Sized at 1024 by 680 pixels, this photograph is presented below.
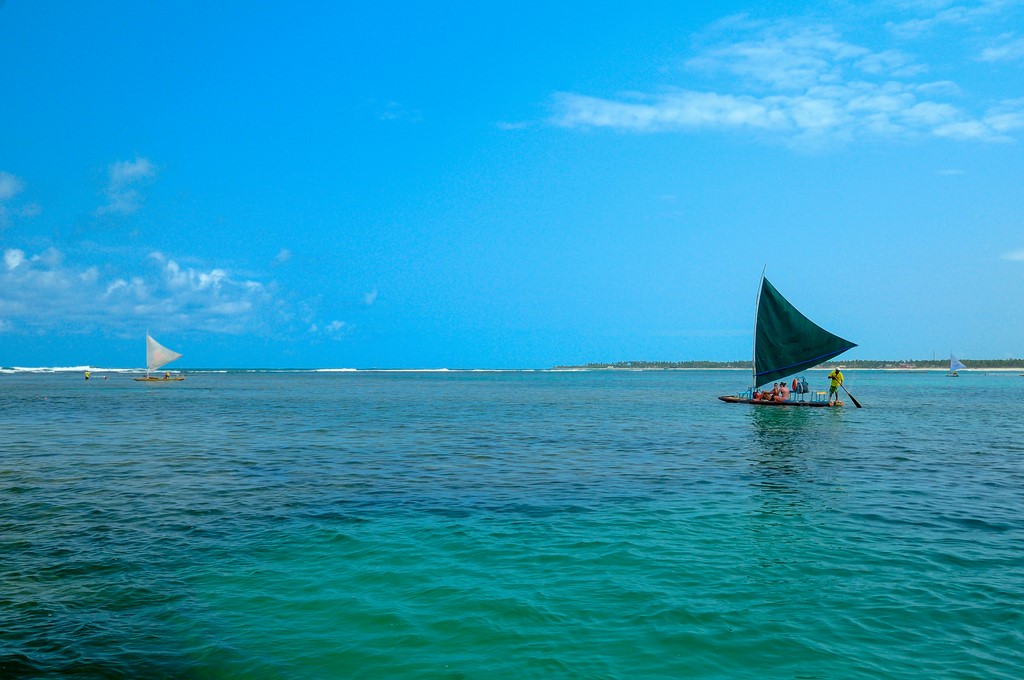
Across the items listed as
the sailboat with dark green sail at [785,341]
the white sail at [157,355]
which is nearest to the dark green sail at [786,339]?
the sailboat with dark green sail at [785,341]

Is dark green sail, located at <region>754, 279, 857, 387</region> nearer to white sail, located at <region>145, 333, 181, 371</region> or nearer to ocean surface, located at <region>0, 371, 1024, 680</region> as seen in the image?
ocean surface, located at <region>0, 371, 1024, 680</region>

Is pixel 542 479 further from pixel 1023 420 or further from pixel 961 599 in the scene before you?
pixel 1023 420

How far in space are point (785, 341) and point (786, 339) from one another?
0.21 m

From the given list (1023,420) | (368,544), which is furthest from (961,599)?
(1023,420)

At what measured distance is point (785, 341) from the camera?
47500 mm

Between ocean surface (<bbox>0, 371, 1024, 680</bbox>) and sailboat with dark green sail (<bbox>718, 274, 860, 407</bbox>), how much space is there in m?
22.0

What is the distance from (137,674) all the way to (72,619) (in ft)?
7.02

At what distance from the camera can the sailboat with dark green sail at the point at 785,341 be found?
4631 cm

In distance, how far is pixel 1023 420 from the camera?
43375 mm

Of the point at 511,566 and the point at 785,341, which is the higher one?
the point at 785,341

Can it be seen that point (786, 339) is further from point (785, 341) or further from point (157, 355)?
point (157, 355)

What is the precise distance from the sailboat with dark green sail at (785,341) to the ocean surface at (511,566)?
72.1 ft

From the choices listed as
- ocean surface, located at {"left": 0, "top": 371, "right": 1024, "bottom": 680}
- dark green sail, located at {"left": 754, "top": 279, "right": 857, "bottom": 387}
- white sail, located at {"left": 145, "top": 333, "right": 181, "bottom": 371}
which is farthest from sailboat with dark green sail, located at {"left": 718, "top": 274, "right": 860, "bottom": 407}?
white sail, located at {"left": 145, "top": 333, "right": 181, "bottom": 371}

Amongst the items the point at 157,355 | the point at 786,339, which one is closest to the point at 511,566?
the point at 786,339
